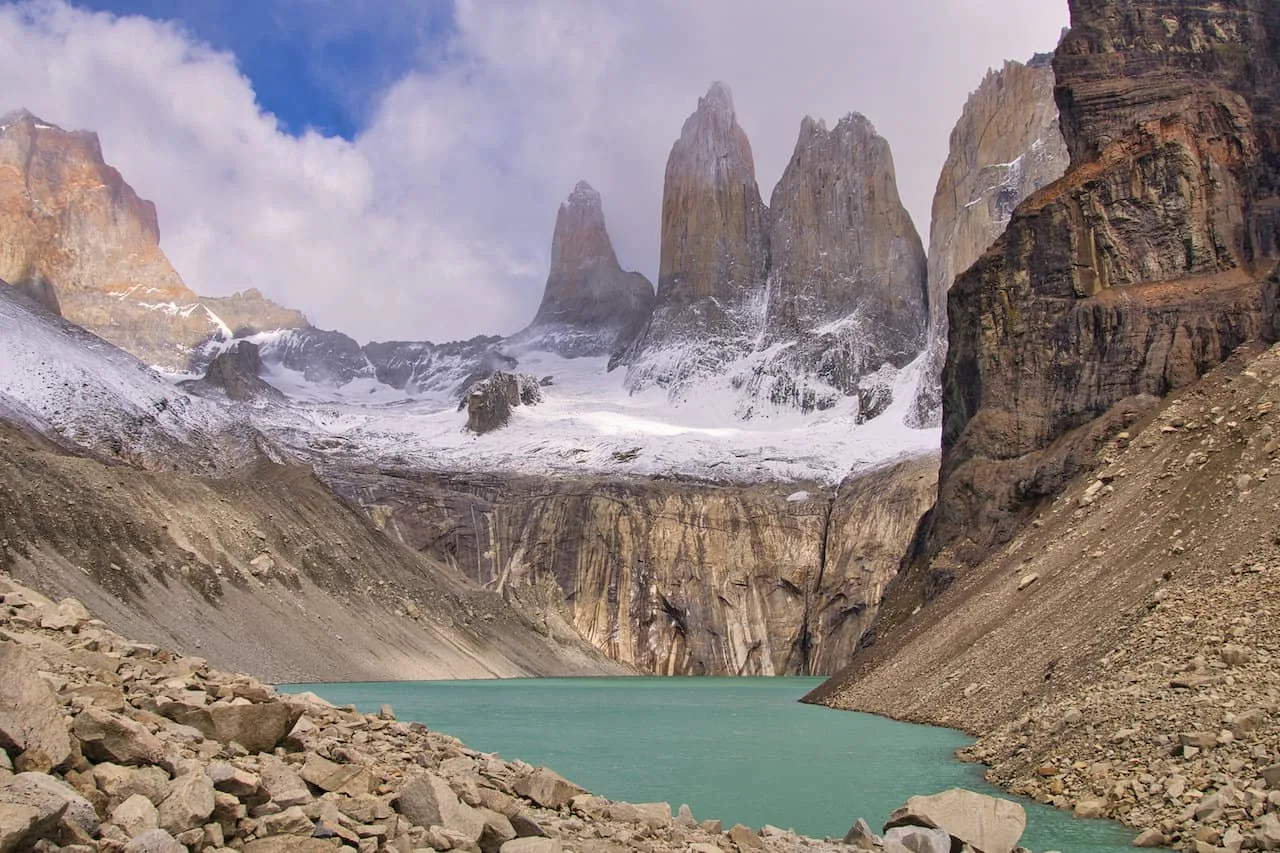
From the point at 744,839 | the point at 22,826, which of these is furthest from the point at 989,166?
the point at 22,826

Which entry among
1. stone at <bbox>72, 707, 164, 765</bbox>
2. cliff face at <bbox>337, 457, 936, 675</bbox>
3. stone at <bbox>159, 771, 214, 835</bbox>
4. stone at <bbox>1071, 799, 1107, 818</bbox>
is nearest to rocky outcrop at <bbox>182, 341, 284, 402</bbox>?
cliff face at <bbox>337, 457, 936, 675</bbox>

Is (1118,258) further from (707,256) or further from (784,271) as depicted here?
(707,256)

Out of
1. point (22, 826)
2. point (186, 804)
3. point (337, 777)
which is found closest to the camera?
point (22, 826)

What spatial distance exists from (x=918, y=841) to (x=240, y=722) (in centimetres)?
626

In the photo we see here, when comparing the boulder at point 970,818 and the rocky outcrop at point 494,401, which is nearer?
the boulder at point 970,818

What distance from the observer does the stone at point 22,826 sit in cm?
642

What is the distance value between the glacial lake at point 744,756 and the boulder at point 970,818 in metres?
2.10

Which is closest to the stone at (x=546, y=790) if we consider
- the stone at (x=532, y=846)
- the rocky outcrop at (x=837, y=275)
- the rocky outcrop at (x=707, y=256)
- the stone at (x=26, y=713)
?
the stone at (x=532, y=846)

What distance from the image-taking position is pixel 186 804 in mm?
7594

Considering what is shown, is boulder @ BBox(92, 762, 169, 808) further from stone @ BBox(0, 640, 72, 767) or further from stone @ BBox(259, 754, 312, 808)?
stone @ BBox(259, 754, 312, 808)

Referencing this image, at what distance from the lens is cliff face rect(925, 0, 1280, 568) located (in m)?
43.3

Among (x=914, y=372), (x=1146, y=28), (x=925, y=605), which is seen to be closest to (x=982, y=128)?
(x=914, y=372)

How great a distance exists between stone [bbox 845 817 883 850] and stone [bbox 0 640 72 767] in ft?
25.0

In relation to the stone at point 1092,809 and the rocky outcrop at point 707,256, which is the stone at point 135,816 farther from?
the rocky outcrop at point 707,256
